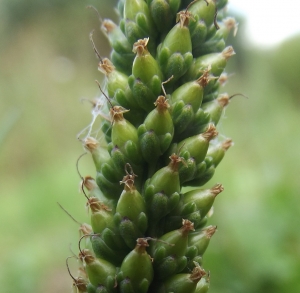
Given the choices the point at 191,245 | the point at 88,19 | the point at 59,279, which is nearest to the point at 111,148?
the point at 191,245

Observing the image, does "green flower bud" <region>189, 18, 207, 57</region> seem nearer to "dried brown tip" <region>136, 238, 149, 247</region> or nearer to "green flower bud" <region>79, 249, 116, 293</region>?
"dried brown tip" <region>136, 238, 149, 247</region>

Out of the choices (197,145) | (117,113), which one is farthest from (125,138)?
(197,145)

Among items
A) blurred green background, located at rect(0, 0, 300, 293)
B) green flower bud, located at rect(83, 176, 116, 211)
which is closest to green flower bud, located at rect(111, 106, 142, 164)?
green flower bud, located at rect(83, 176, 116, 211)

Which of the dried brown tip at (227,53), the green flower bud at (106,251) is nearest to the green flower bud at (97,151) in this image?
the green flower bud at (106,251)

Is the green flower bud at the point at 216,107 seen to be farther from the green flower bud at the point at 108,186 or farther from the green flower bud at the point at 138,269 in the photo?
the green flower bud at the point at 138,269

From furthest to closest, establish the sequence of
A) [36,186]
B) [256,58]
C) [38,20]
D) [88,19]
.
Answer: [38,20] → [88,19] → [36,186] → [256,58]

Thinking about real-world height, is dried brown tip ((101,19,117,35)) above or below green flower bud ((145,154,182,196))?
above

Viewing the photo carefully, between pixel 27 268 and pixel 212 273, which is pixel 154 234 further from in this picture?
pixel 27 268
